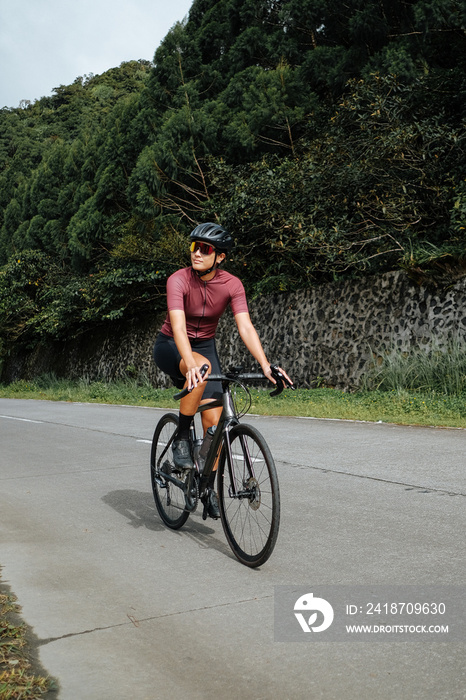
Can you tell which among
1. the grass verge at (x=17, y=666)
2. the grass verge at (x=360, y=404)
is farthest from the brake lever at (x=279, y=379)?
the grass verge at (x=360, y=404)

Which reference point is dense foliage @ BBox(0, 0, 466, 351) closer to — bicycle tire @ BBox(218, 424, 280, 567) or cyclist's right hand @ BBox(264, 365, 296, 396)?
cyclist's right hand @ BBox(264, 365, 296, 396)

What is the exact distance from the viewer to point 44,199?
4028 centimetres

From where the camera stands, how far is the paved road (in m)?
3.44

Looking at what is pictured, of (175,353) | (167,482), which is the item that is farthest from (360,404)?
(175,353)

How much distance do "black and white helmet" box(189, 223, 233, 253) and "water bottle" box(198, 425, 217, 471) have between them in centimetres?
124

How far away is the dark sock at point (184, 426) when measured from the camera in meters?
5.74

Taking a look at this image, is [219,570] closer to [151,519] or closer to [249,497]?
[249,497]

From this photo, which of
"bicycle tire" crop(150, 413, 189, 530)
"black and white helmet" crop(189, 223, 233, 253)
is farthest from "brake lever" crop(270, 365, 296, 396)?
"bicycle tire" crop(150, 413, 189, 530)

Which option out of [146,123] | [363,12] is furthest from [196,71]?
[363,12]

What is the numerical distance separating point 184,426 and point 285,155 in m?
18.9

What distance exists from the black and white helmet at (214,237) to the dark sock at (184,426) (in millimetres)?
1213

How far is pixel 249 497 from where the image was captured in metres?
4.98

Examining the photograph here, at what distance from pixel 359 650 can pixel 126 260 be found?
2481 cm

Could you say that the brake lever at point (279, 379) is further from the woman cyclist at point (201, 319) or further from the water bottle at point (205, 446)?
the water bottle at point (205, 446)
